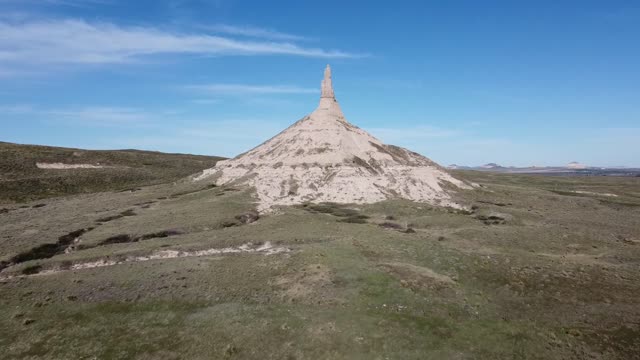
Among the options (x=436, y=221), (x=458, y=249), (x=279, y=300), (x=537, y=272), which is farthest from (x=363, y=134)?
(x=279, y=300)

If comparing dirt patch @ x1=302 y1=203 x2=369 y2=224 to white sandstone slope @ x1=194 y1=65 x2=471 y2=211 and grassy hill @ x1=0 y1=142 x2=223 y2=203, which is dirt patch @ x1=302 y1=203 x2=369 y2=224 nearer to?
white sandstone slope @ x1=194 y1=65 x2=471 y2=211

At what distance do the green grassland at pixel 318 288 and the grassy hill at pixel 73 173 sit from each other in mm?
38971

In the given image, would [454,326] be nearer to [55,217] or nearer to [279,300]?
[279,300]

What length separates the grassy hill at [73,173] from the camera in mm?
103062

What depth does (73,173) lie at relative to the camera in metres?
121

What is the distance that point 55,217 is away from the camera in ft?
227

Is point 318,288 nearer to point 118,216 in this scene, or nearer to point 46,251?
point 46,251

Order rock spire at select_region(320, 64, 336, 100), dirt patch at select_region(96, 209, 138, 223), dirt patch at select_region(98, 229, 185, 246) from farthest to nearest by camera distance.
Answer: rock spire at select_region(320, 64, 336, 100) → dirt patch at select_region(96, 209, 138, 223) → dirt patch at select_region(98, 229, 185, 246)

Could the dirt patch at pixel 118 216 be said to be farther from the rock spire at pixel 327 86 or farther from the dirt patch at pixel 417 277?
the rock spire at pixel 327 86

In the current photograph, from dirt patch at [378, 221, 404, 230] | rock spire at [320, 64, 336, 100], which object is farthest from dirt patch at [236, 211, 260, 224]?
rock spire at [320, 64, 336, 100]

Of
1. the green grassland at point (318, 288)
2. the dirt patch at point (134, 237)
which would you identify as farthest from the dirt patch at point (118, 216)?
the dirt patch at point (134, 237)

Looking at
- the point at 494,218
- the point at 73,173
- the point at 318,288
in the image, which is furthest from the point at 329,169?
the point at 73,173

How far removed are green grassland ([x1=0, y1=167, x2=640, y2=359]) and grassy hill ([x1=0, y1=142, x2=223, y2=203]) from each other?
38971 mm

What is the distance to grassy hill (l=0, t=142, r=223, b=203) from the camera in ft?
338
